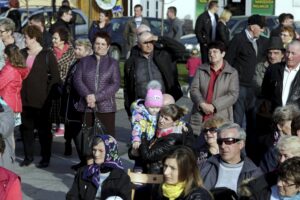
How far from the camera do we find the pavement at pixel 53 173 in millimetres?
10336

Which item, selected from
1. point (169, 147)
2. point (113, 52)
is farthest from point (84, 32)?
point (169, 147)

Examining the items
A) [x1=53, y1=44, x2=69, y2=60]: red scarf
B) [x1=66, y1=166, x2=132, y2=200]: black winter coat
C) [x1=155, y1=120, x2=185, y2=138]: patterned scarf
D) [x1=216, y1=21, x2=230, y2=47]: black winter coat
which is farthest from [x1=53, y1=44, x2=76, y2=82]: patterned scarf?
[x1=216, y1=21, x2=230, y2=47]: black winter coat

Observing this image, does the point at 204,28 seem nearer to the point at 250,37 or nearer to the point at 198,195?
the point at 250,37

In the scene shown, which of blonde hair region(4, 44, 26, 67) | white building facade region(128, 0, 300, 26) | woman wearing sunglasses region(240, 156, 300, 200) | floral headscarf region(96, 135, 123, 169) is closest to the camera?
woman wearing sunglasses region(240, 156, 300, 200)

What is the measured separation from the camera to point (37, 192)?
10391 millimetres

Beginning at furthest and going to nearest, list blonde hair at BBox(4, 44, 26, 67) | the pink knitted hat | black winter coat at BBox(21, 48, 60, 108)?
black winter coat at BBox(21, 48, 60, 108) → blonde hair at BBox(4, 44, 26, 67) → the pink knitted hat

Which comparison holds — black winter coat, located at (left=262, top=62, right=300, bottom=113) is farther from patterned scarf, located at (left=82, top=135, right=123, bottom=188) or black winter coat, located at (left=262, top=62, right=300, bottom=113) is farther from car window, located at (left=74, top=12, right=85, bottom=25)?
car window, located at (left=74, top=12, right=85, bottom=25)

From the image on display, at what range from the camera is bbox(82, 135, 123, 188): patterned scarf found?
23.9 feet

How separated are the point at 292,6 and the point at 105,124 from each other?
29.9 m

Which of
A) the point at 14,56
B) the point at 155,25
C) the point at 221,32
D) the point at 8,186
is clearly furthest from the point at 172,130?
the point at 155,25

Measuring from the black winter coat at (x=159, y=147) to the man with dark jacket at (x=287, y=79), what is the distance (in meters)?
1.74

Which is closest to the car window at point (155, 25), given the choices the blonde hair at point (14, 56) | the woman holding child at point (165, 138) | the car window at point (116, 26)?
the car window at point (116, 26)

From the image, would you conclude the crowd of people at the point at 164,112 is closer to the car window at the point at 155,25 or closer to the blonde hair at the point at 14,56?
the blonde hair at the point at 14,56

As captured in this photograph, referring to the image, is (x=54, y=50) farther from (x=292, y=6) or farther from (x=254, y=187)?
(x=292, y=6)
